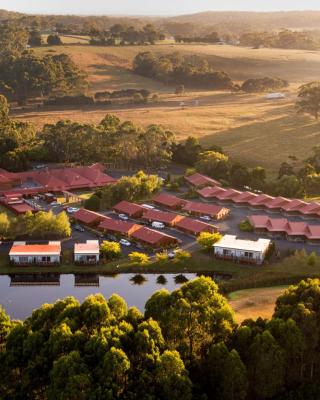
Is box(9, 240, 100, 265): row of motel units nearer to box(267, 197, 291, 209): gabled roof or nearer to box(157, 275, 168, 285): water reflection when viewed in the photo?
box(157, 275, 168, 285): water reflection

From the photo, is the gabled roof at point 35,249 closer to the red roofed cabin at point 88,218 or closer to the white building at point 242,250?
the red roofed cabin at point 88,218

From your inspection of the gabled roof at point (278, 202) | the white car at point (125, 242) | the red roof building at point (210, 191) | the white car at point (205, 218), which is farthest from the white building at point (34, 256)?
the gabled roof at point (278, 202)

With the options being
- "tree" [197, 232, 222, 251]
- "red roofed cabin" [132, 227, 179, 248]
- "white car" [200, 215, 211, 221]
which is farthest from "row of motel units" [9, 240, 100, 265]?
"white car" [200, 215, 211, 221]

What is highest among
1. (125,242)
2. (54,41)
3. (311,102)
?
(54,41)

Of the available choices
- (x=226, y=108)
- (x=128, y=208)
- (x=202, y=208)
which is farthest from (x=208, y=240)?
(x=226, y=108)

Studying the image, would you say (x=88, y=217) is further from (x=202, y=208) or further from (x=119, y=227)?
(x=202, y=208)

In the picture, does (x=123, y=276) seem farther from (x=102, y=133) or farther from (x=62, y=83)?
(x=62, y=83)

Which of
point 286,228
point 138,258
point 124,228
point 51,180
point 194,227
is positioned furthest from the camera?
point 51,180

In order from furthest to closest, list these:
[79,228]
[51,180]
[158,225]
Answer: [51,180] < [158,225] < [79,228]
